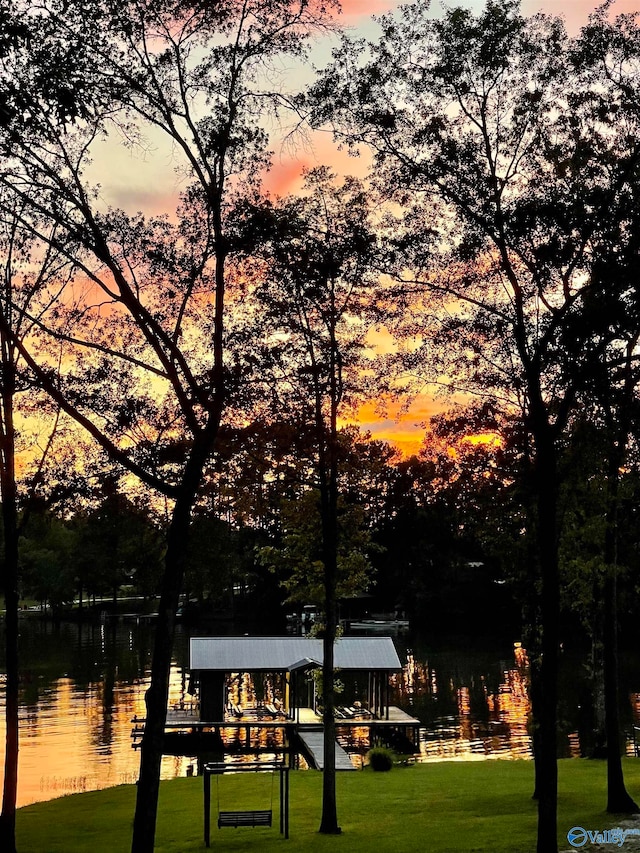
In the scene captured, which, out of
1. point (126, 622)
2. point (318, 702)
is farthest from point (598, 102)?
point (126, 622)

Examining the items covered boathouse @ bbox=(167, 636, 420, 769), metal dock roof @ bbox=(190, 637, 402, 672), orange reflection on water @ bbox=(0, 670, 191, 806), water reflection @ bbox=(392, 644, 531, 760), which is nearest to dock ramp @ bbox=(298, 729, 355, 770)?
covered boathouse @ bbox=(167, 636, 420, 769)

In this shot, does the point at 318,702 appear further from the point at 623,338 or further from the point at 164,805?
the point at 623,338

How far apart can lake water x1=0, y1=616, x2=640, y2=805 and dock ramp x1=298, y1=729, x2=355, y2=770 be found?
11.6 feet

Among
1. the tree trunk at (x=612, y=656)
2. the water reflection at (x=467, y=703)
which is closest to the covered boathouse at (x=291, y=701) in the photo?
the water reflection at (x=467, y=703)

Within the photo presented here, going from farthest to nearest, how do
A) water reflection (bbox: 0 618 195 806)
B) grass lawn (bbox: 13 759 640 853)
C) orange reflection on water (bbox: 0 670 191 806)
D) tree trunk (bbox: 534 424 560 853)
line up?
water reflection (bbox: 0 618 195 806) → orange reflection on water (bbox: 0 670 191 806) → grass lawn (bbox: 13 759 640 853) → tree trunk (bbox: 534 424 560 853)

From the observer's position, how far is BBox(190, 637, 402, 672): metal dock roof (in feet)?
136

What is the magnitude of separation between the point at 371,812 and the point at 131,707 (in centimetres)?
2644

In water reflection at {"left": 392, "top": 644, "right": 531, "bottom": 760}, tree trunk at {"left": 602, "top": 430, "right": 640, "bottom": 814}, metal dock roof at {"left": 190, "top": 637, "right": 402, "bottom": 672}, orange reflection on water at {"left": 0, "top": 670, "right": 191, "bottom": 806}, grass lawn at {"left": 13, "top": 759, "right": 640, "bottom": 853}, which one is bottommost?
water reflection at {"left": 392, "top": 644, "right": 531, "bottom": 760}

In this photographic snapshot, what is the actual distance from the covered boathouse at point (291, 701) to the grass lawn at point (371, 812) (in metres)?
9.22

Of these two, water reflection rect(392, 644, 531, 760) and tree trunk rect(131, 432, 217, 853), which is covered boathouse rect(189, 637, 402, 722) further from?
tree trunk rect(131, 432, 217, 853)

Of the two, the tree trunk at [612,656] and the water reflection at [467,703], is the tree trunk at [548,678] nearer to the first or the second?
the tree trunk at [612,656]

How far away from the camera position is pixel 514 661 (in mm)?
67312

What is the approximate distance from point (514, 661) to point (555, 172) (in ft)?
183

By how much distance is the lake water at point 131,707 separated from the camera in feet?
108
